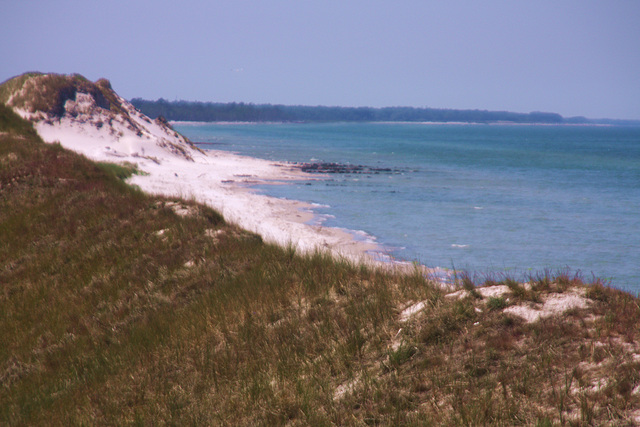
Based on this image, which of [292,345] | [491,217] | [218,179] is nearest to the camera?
[292,345]

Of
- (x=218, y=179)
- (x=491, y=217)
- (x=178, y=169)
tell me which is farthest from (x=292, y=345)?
(x=178, y=169)

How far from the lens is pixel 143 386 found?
591 cm

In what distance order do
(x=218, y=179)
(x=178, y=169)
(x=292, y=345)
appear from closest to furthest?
(x=292, y=345) → (x=178, y=169) → (x=218, y=179)

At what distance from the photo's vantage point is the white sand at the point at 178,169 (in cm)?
2509

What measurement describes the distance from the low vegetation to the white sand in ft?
40.0

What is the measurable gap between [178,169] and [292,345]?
36127 millimetres

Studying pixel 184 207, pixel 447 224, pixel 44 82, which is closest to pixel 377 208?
pixel 447 224

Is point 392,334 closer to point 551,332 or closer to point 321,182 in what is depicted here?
point 551,332

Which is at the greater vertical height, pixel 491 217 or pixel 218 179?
pixel 218 179

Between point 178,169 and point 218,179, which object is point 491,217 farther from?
point 178,169

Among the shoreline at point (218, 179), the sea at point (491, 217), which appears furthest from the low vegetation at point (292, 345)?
the shoreline at point (218, 179)

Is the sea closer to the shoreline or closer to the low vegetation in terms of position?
the shoreline

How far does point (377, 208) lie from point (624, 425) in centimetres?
2950

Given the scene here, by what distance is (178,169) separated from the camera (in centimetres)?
4000
